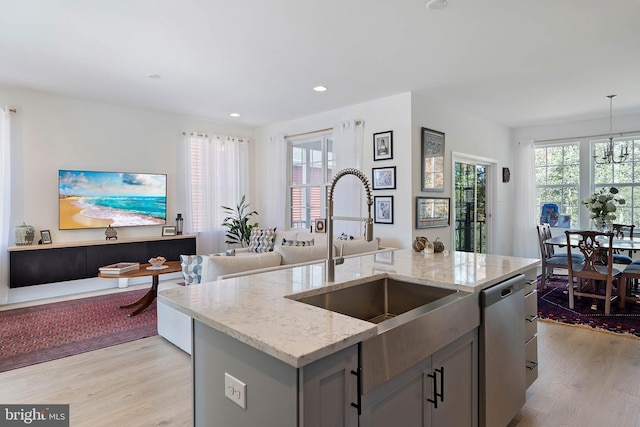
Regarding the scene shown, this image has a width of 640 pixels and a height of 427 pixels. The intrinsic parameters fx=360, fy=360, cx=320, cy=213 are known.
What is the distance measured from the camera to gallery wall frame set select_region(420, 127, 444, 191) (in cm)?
477

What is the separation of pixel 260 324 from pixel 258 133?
617 cm

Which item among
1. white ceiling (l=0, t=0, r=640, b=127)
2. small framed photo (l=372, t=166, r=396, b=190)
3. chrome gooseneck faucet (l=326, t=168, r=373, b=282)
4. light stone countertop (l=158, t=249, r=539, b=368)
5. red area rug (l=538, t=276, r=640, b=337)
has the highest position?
white ceiling (l=0, t=0, r=640, b=127)

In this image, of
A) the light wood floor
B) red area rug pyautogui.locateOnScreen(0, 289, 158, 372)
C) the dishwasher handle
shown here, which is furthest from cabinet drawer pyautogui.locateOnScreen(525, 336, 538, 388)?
red area rug pyautogui.locateOnScreen(0, 289, 158, 372)

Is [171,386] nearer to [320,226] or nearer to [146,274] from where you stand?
[146,274]

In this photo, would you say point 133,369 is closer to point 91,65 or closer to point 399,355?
point 399,355

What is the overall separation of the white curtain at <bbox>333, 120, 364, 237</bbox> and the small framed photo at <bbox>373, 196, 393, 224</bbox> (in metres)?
0.18

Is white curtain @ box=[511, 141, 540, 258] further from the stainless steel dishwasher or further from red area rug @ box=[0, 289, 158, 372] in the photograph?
red area rug @ box=[0, 289, 158, 372]

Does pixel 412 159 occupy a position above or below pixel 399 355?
above

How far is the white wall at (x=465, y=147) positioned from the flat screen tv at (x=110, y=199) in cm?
391

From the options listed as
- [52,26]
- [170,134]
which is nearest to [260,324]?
[52,26]

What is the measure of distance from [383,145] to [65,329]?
13.7 ft

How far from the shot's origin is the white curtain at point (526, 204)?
6.70 m

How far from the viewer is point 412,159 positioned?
462 cm

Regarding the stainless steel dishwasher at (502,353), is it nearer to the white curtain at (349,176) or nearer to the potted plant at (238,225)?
the white curtain at (349,176)
